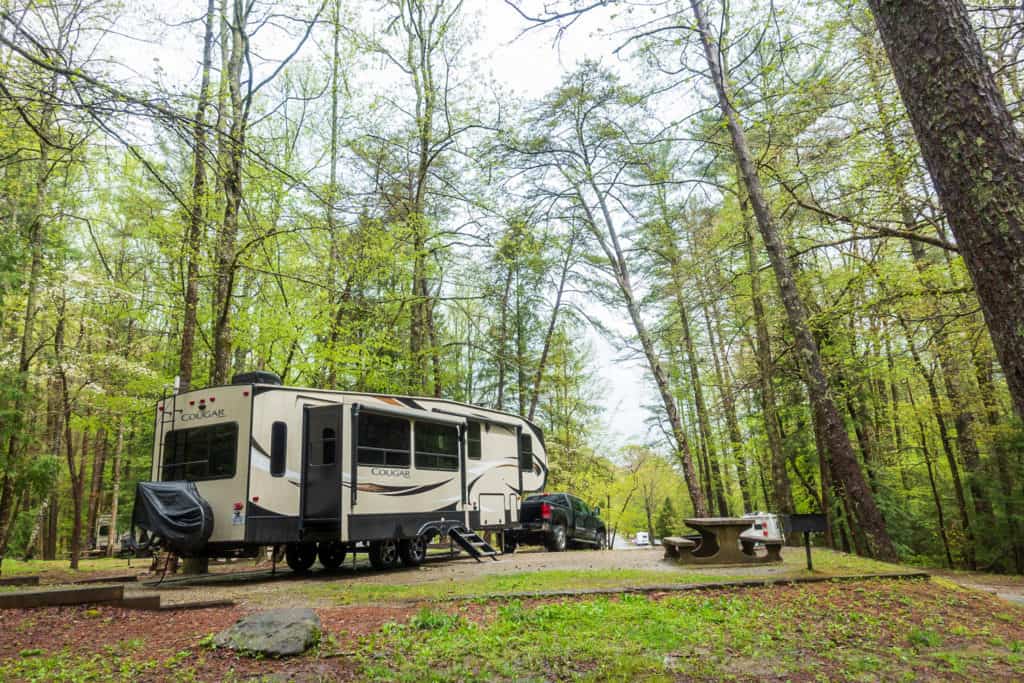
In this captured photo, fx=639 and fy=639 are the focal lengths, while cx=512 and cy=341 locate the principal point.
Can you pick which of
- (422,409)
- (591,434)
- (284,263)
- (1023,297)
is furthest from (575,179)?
(1023,297)

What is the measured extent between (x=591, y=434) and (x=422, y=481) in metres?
17.0

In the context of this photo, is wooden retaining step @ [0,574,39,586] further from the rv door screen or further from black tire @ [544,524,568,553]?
black tire @ [544,524,568,553]

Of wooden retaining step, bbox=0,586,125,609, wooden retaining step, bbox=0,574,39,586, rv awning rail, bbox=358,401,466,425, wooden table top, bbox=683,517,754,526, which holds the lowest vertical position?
wooden retaining step, bbox=0,586,125,609

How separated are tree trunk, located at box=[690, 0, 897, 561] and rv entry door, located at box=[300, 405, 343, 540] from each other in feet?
23.4

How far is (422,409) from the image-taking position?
36.1 ft

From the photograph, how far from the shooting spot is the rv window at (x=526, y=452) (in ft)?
45.6

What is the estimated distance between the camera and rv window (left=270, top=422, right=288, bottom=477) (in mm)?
9172

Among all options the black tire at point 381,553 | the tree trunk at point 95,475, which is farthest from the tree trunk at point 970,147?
the tree trunk at point 95,475

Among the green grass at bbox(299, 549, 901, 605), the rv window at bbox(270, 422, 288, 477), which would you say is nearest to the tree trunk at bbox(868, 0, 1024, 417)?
the green grass at bbox(299, 549, 901, 605)

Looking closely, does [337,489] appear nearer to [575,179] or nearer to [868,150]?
[868,150]

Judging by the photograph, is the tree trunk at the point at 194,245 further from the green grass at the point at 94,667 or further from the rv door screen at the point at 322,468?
the green grass at the point at 94,667

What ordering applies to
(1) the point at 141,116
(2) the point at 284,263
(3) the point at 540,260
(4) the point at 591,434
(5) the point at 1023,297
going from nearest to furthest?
(5) the point at 1023,297 < (1) the point at 141,116 < (2) the point at 284,263 < (3) the point at 540,260 < (4) the point at 591,434

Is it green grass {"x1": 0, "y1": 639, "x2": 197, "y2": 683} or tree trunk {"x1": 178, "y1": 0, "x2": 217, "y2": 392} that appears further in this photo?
tree trunk {"x1": 178, "y1": 0, "x2": 217, "y2": 392}

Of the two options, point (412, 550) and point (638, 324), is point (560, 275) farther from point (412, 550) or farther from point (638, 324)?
point (412, 550)
